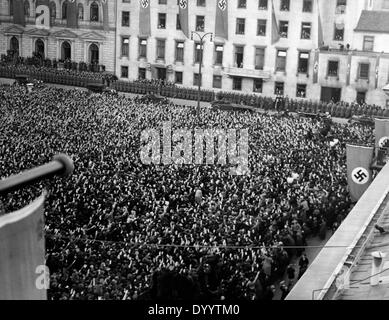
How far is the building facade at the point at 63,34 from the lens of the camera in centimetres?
7400

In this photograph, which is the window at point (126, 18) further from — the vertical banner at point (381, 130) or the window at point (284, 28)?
the vertical banner at point (381, 130)

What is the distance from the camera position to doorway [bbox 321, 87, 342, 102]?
208ft

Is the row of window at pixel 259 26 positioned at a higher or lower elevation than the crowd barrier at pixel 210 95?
higher

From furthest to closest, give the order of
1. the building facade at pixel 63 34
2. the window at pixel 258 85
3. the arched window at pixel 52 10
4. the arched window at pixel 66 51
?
1. the arched window at pixel 52 10
2. the arched window at pixel 66 51
3. the building facade at pixel 63 34
4. the window at pixel 258 85

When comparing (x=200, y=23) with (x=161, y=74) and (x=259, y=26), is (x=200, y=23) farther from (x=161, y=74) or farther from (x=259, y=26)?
(x=161, y=74)

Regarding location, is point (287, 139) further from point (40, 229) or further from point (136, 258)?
point (40, 229)

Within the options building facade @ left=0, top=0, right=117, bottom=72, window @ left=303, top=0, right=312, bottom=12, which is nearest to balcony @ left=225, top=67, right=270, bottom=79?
window @ left=303, top=0, right=312, bottom=12

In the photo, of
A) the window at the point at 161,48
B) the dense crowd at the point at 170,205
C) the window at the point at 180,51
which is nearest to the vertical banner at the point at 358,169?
the dense crowd at the point at 170,205

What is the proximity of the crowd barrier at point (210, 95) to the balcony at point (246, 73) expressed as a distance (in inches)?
73.2

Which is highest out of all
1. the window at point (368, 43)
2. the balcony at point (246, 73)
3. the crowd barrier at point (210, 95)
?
the window at point (368, 43)

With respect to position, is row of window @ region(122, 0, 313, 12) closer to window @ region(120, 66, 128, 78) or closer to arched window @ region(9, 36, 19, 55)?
window @ region(120, 66, 128, 78)

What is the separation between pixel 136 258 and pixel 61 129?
21.2 metres
